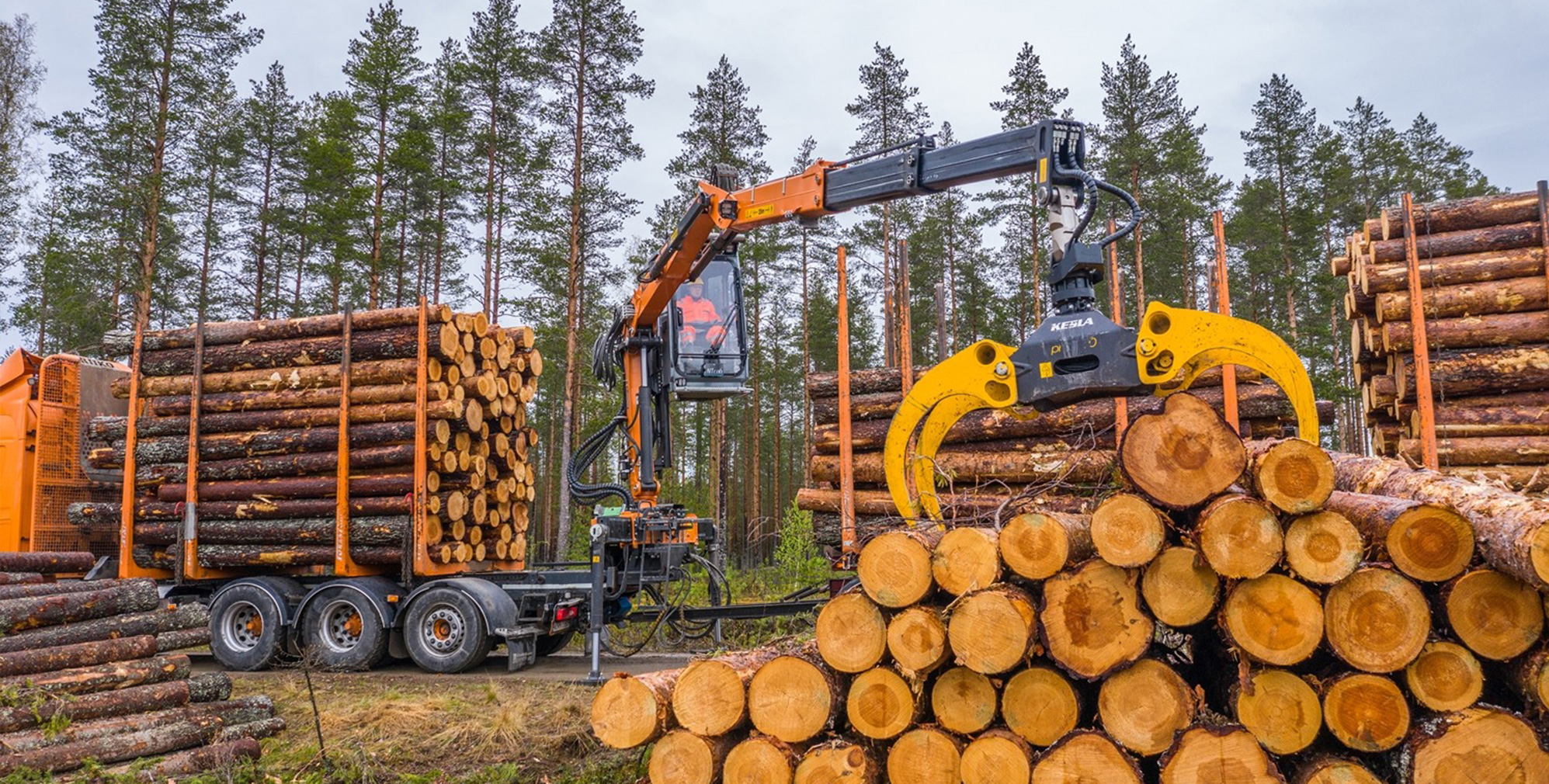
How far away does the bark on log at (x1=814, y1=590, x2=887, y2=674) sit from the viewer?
12.7 ft

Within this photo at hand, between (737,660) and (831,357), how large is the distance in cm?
2800

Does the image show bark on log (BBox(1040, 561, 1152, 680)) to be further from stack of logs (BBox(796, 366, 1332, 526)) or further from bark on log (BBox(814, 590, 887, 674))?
stack of logs (BBox(796, 366, 1332, 526))

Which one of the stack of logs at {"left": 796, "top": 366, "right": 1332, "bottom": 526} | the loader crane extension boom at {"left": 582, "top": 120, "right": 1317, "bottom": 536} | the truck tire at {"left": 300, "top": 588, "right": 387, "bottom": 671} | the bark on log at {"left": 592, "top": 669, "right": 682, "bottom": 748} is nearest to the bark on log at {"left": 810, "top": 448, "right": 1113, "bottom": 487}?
the stack of logs at {"left": 796, "top": 366, "right": 1332, "bottom": 526}

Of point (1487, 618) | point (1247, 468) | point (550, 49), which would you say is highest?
point (550, 49)

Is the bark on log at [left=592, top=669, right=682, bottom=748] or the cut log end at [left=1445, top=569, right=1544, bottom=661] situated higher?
the cut log end at [left=1445, top=569, right=1544, bottom=661]

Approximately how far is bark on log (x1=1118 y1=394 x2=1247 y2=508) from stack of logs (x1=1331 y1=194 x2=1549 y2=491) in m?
5.69

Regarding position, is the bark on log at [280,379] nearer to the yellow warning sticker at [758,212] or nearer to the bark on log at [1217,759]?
the yellow warning sticker at [758,212]

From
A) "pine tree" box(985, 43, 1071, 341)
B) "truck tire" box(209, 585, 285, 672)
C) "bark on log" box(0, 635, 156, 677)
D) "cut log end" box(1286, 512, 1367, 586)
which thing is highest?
"pine tree" box(985, 43, 1071, 341)

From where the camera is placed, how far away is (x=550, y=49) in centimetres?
1916

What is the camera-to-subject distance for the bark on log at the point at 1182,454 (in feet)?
11.5

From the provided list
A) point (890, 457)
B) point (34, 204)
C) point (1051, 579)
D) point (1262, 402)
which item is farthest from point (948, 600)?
point (34, 204)

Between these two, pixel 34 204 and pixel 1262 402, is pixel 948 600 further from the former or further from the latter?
pixel 34 204

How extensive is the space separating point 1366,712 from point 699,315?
6782 millimetres

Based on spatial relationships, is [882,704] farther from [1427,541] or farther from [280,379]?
[280,379]
